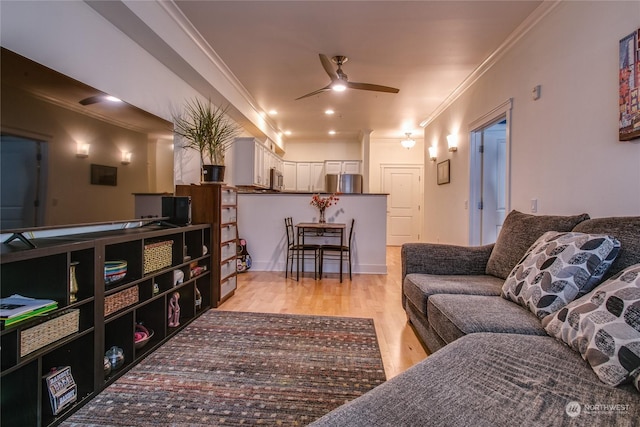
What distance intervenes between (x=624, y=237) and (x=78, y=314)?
266 cm

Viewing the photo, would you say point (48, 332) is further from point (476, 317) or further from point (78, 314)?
point (476, 317)

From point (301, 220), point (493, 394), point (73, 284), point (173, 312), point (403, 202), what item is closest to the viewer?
point (493, 394)

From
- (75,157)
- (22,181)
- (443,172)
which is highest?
(443,172)

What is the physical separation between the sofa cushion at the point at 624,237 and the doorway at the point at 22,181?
2746 millimetres

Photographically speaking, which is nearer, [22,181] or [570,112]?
[22,181]

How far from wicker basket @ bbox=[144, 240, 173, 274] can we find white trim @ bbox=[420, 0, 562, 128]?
3532 mm

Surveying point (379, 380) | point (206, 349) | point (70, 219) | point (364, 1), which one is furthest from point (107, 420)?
point (364, 1)

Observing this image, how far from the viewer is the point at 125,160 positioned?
2154 mm

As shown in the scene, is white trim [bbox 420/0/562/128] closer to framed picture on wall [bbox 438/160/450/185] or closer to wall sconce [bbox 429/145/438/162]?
wall sconce [bbox 429/145/438/162]

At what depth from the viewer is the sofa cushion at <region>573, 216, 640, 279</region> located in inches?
53.6

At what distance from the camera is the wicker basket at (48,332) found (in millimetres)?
1232

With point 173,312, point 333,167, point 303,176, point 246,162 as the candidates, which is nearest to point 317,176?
point 303,176

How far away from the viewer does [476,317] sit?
146 cm

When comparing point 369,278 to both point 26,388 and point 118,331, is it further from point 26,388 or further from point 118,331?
point 26,388
